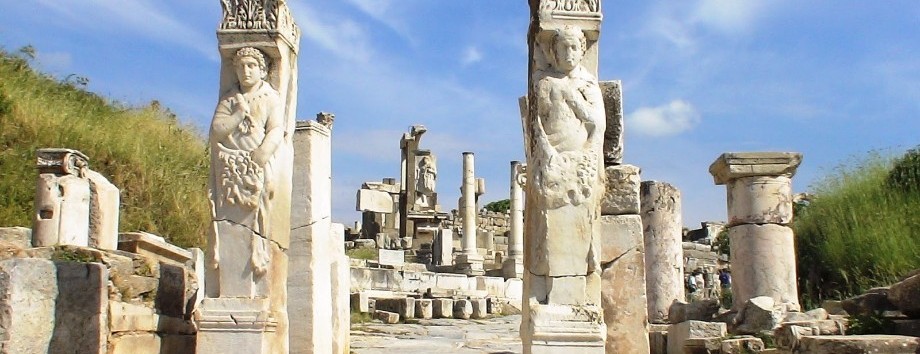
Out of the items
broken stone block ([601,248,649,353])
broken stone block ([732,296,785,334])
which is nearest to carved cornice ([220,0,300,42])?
broken stone block ([601,248,649,353])

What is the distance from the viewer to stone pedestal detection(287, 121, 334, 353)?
787cm

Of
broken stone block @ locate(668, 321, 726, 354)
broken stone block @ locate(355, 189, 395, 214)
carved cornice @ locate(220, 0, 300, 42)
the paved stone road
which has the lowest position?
the paved stone road

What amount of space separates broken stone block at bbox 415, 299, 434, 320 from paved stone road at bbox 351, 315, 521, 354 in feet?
1.26

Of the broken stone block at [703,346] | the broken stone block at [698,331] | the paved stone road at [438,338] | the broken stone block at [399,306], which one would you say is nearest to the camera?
the broken stone block at [703,346]

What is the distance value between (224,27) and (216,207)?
1.36 m

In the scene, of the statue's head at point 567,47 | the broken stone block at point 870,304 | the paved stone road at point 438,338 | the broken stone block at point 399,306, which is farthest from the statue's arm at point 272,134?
the broken stone block at point 399,306

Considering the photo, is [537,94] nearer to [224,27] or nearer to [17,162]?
[224,27]

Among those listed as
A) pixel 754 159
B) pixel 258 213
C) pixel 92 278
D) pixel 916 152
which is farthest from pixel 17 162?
pixel 916 152

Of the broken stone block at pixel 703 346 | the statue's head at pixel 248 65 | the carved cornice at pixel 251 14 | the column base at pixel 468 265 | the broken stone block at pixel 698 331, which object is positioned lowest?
the broken stone block at pixel 703 346

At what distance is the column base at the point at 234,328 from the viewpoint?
6.13m

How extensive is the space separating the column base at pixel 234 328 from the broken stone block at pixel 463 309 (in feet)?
41.2

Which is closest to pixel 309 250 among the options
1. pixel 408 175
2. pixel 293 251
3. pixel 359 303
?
pixel 293 251

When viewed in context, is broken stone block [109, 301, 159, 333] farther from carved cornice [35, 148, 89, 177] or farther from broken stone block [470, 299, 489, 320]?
broken stone block [470, 299, 489, 320]

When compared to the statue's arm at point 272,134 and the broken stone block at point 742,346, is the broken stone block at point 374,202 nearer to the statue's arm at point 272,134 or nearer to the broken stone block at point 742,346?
the broken stone block at point 742,346
